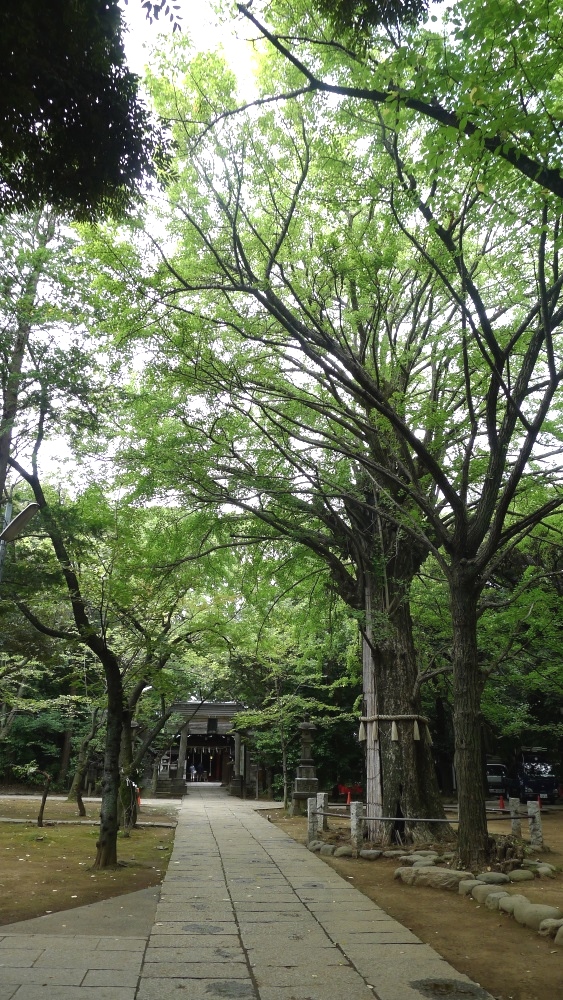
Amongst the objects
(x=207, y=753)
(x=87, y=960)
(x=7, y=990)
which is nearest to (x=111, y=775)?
(x=87, y=960)

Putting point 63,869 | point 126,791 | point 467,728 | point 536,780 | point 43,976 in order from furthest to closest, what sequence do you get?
point 536,780 → point 126,791 → point 63,869 → point 467,728 → point 43,976

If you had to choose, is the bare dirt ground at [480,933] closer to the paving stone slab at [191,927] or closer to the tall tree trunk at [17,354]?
the paving stone slab at [191,927]

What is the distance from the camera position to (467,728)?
852 cm

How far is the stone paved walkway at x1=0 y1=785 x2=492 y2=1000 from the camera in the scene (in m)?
4.30

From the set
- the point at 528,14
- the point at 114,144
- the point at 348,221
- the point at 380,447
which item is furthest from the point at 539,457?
the point at 114,144

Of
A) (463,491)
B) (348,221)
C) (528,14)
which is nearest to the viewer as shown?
(528,14)

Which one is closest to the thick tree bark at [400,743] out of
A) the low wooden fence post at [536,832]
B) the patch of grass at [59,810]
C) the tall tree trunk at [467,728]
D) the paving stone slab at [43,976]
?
the low wooden fence post at [536,832]

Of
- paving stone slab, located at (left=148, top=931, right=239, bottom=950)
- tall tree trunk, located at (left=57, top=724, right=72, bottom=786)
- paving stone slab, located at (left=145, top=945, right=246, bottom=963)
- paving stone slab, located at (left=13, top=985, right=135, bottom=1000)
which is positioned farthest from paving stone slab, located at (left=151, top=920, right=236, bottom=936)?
tall tree trunk, located at (left=57, top=724, right=72, bottom=786)

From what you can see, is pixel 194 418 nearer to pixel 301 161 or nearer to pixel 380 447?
pixel 380 447

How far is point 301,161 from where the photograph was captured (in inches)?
310

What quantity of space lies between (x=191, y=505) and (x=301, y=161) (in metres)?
6.23

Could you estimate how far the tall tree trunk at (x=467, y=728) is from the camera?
27.1 ft

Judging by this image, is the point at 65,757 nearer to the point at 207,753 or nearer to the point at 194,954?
the point at 207,753

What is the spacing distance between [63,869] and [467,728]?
5.89 meters
